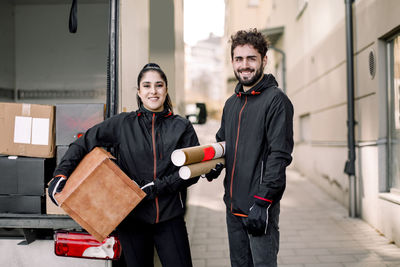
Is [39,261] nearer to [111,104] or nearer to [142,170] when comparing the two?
[142,170]

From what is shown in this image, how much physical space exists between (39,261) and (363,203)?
15.0 ft

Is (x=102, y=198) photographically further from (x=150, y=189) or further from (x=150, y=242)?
(x=150, y=242)

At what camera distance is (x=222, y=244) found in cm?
449

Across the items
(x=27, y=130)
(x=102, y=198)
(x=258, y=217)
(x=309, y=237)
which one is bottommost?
(x=309, y=237)

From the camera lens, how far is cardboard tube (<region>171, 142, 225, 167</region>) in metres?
1.89

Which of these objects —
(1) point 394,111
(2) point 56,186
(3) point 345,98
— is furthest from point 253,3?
(2) point 56,186

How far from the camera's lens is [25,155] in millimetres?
2395

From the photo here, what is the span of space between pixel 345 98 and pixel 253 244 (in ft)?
15.2

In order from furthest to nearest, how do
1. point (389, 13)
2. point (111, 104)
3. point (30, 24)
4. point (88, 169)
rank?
point (30, 24) < point (389, 13) < point (111, 104) < point (88, 169)

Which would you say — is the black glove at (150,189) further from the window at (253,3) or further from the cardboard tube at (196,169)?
the window at (253,3)

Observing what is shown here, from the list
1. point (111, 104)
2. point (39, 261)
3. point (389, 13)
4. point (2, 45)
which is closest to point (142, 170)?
point (111, 104)

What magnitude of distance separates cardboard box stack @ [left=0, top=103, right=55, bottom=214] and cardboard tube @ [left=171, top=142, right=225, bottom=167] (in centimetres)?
101

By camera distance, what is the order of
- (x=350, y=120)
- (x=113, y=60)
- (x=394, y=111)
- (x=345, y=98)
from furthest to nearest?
1. (x=345, y=98)
2. (x=350, y=120)
3. (x=394, y=111)
4. (x=113, y=60)

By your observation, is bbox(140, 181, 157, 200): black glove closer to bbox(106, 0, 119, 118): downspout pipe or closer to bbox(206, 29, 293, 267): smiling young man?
bbox(206, 29, 293, 267): smiling young man
